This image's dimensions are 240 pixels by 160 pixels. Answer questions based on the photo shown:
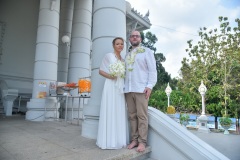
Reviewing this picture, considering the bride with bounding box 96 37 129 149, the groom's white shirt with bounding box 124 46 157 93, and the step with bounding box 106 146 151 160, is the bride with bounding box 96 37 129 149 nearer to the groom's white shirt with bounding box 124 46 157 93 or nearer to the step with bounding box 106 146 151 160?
the groom's white shirt with bounding box 124 46 157 93

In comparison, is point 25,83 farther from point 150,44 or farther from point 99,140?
point 150,44

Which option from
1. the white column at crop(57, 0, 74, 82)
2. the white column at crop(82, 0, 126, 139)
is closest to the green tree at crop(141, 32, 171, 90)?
the white column at crop(57, 0, 74, 82)

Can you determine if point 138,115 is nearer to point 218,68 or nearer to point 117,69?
point 117,69

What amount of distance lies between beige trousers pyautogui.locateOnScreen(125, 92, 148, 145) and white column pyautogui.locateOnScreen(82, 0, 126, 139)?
2.50 ft

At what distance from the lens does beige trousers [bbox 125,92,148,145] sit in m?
2.82

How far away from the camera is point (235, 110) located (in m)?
15.9

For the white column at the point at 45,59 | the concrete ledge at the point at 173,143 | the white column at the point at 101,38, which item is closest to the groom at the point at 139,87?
the concrete ledge at the point at 173,143

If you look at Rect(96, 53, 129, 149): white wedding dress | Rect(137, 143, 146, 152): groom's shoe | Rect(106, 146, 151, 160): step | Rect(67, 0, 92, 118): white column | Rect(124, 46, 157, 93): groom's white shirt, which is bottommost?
Rect(106, 146, 151, 160): step

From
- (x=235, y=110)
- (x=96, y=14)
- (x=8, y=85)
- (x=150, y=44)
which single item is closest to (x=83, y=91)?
(x=96, y=14)

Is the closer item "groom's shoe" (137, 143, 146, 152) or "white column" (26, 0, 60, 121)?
"groom's shoe" (137, 143, 146, 152)

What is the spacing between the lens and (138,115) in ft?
9.39

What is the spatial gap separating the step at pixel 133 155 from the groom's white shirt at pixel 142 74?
87cm

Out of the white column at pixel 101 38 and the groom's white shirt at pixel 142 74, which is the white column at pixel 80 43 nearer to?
the white column at pixel 101 38

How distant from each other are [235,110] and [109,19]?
640 inches
